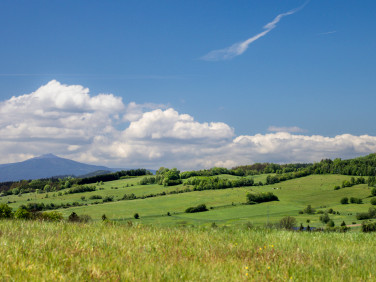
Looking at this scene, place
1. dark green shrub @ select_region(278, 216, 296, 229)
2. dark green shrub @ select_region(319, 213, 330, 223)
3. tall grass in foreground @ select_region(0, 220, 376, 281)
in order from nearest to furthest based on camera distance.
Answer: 1. tall grass in foreground @ select_region(0, 220, 376, 281)
2. dark green shrub @ select_region(278, 216, 296, 229)
3. dark green shrub @ select_region(319, 213, 330, 223)

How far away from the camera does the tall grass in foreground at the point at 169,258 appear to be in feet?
19.7

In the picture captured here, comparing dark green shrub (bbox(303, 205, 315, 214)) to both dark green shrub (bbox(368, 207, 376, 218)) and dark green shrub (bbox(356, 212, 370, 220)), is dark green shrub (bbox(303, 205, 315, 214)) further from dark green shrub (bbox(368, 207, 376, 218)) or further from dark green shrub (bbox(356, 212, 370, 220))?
dark green shrub (bbox(368, 207, 376, 218))

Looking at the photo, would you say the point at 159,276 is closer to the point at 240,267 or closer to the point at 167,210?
the point at 240,267

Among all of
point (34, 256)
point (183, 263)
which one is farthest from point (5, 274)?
point (183, 263)

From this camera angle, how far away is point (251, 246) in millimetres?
8742

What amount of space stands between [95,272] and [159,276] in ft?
3.70

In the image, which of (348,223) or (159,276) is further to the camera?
(348,223)

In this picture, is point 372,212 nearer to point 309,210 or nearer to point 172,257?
point 309,210

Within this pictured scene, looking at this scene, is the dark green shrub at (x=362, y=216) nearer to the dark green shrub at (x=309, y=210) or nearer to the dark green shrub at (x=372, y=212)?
the dark green shrub at (x=372, y=212)

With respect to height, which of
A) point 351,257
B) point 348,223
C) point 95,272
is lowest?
point 348,223

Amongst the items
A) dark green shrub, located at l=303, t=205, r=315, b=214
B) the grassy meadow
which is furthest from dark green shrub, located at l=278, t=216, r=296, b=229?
dark green shrub, located at l=303, t=205, r=315, b=214

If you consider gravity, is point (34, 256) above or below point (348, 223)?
above

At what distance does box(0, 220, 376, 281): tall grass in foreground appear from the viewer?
19.7ft

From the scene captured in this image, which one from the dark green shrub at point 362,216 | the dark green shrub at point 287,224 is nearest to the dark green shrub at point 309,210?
the dark green shrub at point 362,216
